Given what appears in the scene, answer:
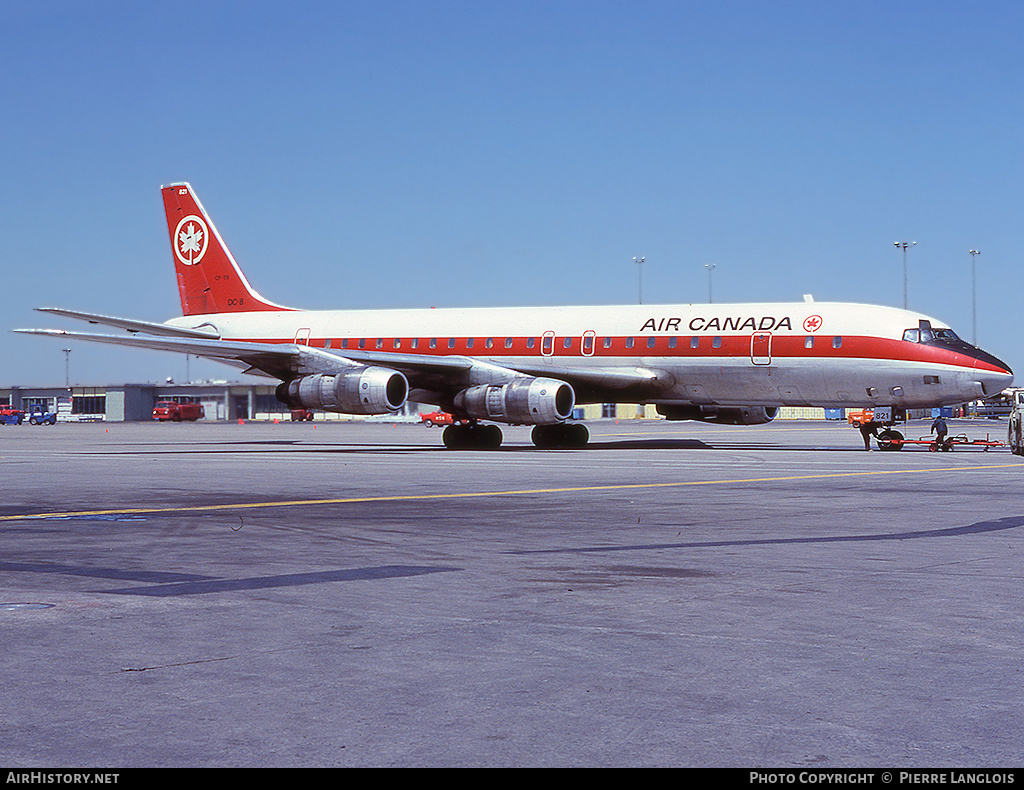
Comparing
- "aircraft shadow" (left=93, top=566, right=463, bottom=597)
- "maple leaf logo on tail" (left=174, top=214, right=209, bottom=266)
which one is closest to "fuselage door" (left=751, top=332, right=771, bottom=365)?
"maple leaf logo on tail" (left=174, top=214, right=209, bottom=266)

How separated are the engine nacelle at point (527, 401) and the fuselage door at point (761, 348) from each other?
5666 millimetres

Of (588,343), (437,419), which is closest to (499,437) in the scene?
(588,343)

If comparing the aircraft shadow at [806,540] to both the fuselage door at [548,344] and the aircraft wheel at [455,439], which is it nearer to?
the fuselage door at [548,344]

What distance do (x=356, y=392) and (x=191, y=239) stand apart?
50.5ft

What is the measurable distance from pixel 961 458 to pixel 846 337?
4965 mm

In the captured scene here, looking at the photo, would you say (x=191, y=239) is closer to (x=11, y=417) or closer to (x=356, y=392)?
(x=356, y=392)

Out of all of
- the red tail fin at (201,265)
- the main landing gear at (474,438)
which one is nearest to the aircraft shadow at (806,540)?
the main landing gear at (474,438)

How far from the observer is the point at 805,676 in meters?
6.33

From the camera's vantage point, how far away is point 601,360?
3803 cm

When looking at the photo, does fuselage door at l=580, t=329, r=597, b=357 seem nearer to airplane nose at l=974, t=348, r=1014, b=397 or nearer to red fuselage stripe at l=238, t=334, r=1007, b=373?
red fuselage stripe at l=238, t=334, r=1007, b=373

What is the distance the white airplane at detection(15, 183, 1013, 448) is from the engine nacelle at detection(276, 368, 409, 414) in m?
0.04

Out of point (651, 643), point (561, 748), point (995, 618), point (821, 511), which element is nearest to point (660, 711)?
point (561, 748)

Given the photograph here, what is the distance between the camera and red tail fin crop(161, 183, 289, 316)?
4672cm

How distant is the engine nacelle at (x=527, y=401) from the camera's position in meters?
35.1
